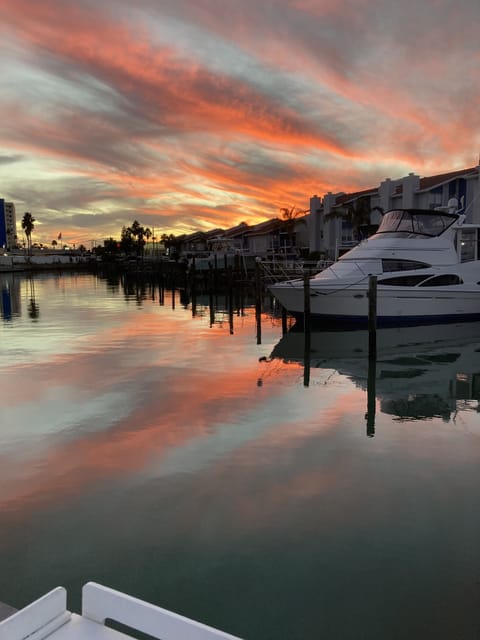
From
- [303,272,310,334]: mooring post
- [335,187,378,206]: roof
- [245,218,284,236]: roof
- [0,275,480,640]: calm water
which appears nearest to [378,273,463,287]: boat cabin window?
[303,272,310,334]: mooring post

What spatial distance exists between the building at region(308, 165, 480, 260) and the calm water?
32.8m

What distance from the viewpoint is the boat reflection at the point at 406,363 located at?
11.8 m

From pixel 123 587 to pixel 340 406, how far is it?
732cm

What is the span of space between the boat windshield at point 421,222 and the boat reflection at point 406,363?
4348mm

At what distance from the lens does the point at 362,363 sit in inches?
635

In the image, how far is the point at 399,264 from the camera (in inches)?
846

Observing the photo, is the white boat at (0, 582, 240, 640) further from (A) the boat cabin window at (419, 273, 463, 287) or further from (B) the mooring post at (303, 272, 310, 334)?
(A) the boat cabin window at (419, 273, 463, 287)

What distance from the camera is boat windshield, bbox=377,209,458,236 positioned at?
22453 millimetres

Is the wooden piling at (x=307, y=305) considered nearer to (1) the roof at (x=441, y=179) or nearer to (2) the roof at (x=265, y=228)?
(1) the roof at (x=441, y=179)

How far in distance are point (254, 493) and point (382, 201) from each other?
52708mm

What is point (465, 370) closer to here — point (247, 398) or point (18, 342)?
point (247, 398)

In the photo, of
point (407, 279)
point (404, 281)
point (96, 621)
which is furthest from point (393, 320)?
point (96, 621)

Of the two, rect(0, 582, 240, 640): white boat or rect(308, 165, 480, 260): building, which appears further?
rect(308, 165, 480, 260): building

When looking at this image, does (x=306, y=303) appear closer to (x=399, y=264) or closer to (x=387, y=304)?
(x=387, y=304)
